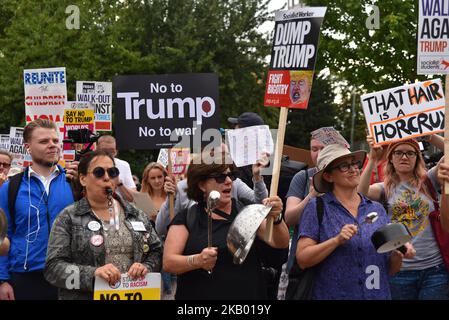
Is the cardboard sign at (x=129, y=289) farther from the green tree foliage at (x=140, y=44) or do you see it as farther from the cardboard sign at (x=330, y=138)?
the green tree foliage at (x=140, y=44)

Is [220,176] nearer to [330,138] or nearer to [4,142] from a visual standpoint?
[330,138]

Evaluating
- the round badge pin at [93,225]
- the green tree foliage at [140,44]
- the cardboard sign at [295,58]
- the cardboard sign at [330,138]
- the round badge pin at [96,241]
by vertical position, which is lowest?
the round badge pin at [96,241]

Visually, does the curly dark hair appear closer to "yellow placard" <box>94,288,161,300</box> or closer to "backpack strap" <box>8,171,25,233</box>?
"yellow placard" <box>94,288,161,300</box>

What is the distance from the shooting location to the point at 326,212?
6.07 m

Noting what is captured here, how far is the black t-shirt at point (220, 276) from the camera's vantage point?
19.2 feet

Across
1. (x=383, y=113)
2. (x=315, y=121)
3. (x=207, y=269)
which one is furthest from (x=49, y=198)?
(x=315, y=121)

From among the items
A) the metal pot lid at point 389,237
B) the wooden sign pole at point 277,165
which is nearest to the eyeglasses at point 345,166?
the wooden sign pole at point 277,165

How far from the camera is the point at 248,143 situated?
7609mm

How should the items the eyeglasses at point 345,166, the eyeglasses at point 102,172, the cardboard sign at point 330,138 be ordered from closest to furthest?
the eyeglasses at point 102,172 < the eyeglasses at point 345,166 < the cardboard sign at point 330,138

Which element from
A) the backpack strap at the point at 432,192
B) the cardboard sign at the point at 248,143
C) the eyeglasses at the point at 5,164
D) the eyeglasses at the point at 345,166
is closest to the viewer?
the eyeglasses at the point at 345,166

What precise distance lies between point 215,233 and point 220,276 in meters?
0.29

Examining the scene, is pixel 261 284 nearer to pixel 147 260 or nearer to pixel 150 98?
pixel 147 260

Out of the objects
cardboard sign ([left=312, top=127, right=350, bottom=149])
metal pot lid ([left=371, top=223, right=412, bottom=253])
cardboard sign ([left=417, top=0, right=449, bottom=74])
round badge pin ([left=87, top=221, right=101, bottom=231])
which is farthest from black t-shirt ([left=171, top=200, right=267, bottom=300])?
cardboard sign ([left=417, top=0, right=449, bottom=74])

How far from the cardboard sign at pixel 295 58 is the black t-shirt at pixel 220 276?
56.5 inches
